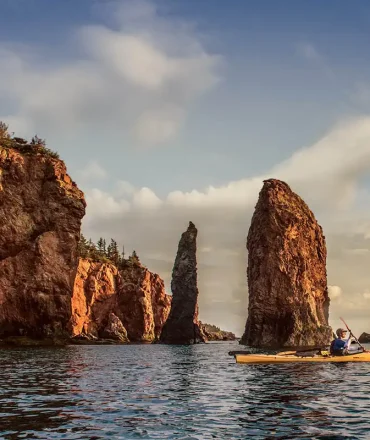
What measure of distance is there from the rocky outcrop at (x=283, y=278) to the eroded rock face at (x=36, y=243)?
104 ft

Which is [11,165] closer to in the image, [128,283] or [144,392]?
[128,283]

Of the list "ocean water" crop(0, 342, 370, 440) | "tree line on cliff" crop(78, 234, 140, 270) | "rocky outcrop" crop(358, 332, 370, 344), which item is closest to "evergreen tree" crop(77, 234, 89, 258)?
"tree line on cliff" crop(78, 234, 140, 270)

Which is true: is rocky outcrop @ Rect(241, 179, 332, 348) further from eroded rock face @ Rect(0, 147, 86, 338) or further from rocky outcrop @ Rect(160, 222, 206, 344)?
eroded rock face @ Rect(0, 147, 86, 338)

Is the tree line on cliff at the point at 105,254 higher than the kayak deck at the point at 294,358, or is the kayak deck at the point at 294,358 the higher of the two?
the tree line on cliff at the point at 105,254

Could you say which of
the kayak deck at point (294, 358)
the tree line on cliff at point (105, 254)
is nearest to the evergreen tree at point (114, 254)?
the tree line on cliff at point (105, 254)

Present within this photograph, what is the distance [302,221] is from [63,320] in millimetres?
→ 46720

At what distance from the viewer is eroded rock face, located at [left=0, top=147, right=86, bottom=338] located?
80.8 metres

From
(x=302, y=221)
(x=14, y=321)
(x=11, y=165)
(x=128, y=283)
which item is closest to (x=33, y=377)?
(x=14, y=321)

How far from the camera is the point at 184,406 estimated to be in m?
19.2

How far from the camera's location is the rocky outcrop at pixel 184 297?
366 feet

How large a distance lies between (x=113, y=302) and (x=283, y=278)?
185ft

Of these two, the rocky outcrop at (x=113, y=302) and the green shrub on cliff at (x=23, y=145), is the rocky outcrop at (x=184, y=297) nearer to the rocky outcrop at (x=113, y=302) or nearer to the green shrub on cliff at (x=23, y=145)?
the rocky outcrop at (x=113, y=302)

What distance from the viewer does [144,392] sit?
23.5 m

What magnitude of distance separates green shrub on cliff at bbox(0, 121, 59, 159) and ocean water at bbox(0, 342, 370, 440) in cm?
6486
